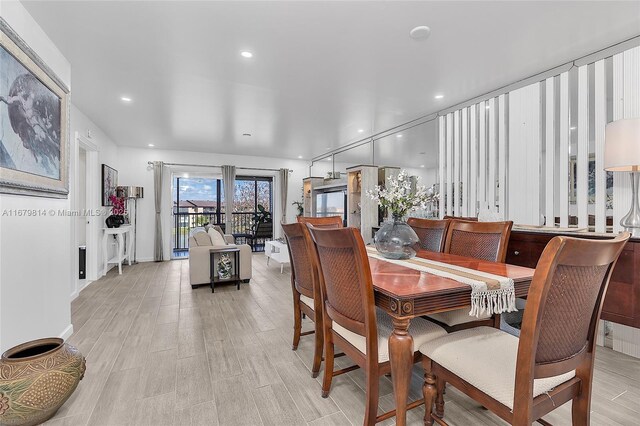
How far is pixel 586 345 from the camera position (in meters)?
1.13

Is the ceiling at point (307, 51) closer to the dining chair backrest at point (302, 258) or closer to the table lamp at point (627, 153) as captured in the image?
the table lamp at point (627, 153)

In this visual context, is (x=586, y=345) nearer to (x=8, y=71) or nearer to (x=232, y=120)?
(x=8, y=71)

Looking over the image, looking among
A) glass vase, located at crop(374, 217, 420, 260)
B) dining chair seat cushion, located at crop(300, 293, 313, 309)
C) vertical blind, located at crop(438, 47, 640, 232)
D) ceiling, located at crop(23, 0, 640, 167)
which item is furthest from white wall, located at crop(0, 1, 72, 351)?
vertical blind, located at crop(438, 47, 640, 232)

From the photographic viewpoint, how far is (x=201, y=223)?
304 inches

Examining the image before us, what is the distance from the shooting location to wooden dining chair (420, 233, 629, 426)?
2.98 ft

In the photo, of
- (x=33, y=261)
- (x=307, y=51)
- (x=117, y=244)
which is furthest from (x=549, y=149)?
(x=117, y=244)

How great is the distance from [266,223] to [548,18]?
680 cm

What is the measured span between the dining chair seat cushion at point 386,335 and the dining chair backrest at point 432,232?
1003 millimetres

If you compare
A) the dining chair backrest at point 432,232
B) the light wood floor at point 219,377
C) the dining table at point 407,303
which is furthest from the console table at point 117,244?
the dining table at point 407,303

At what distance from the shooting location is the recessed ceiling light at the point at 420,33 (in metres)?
2.14

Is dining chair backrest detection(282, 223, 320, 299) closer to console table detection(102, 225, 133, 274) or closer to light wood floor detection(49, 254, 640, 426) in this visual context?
light wood floor detection(49, 254, 640, 426)

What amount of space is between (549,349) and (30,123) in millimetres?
3147

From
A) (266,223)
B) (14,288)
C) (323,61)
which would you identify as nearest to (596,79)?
(323,61)

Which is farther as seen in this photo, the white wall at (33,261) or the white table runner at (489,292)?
the white wall at (33,261)
